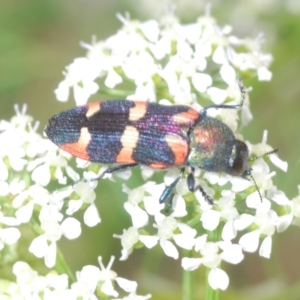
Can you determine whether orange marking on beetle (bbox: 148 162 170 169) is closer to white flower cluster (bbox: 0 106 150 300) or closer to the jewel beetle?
the jewel beetle

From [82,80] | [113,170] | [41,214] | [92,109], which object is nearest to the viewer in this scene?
[41,214]

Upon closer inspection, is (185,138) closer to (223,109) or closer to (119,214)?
(223,109)

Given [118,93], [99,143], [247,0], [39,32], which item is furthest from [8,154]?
[39,32]

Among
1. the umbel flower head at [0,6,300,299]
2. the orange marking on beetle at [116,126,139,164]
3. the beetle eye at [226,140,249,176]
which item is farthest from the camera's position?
the orange marking on beetle at [116,126,139,164]

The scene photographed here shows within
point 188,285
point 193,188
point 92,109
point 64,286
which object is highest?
point 92,109

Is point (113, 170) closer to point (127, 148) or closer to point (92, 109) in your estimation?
point (127, 148)

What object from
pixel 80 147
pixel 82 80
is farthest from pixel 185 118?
pixel 82 80

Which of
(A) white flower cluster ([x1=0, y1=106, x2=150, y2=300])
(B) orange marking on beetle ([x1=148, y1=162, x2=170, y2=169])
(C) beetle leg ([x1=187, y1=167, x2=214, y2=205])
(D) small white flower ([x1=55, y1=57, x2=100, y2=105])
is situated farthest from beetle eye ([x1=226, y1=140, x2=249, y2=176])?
(D) small white flower ([x1=55, y1=57, x2=100, y2=105])

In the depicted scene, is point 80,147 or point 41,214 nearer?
point 41,214

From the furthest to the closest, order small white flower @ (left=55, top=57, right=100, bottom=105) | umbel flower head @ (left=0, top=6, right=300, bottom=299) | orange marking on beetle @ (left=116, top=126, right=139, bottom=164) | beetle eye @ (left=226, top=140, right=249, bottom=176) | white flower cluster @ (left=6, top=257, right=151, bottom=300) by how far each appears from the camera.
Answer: small white flower @ (left=55, top=57, right=100, bottom=105) → orange marking on beetle @ (left=116, top=126, right=139, bottom=164) → beetle eye @ (left=226, top=140, right=249, bottom=176) → umbel flower head @ (left=0, top=6, right=300, bottom=299) → white flower cluster @ (left=6, top=257, right=151, bottom=300)
